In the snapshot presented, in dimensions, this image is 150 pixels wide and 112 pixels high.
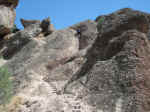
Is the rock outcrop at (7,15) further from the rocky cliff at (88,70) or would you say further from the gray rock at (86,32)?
the gray rock at (86,32)

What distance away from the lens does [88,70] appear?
42.7ft

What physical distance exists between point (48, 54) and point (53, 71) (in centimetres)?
224

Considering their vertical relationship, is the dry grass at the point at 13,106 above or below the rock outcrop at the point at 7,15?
below

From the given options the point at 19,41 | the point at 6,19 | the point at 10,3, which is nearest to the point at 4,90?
the point at 19,41

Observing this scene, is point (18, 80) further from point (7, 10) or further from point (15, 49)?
point (7, 10)

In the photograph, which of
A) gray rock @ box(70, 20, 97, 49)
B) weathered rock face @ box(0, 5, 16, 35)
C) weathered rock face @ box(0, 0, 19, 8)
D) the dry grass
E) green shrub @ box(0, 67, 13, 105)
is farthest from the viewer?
weathered rock face @ box(0, 0, 19, 8)

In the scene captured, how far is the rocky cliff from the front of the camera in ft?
A: 31.6

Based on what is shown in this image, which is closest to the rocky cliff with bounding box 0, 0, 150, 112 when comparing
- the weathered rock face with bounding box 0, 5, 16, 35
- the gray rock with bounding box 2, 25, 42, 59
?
the gray rock with bounding box 2, 25, 42, 59

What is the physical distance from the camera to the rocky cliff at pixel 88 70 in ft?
31.6

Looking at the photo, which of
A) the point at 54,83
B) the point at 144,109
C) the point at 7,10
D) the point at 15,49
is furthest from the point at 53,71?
the point at 7,10

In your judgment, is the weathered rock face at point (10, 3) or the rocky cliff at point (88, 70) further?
the weathered rock face at point (10, 3)

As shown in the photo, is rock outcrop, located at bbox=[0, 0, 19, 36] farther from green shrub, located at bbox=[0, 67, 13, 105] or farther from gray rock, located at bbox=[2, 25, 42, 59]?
green shrub, located at bbox=[0, 67, 13, 105]

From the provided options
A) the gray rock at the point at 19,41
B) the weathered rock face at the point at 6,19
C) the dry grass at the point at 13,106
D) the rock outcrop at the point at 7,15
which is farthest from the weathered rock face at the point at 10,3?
the dry grass at the point at 13,106

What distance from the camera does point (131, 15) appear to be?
13.5m
